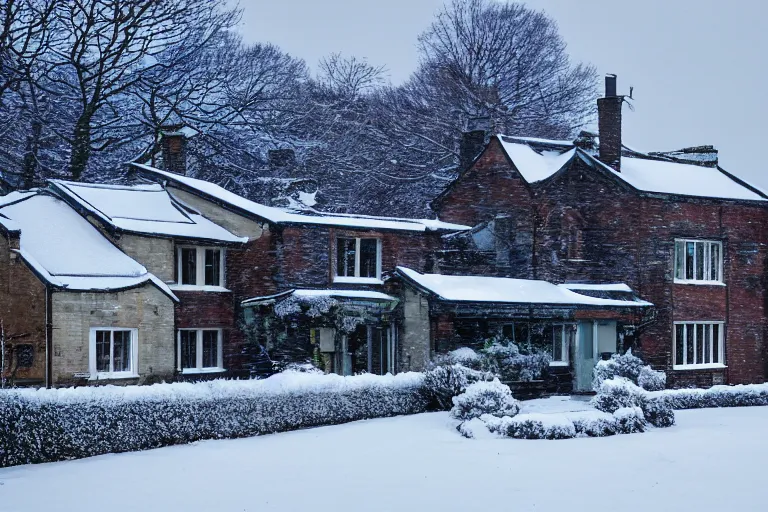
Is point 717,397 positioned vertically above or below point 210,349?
below

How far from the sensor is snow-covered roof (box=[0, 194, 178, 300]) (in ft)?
96.5

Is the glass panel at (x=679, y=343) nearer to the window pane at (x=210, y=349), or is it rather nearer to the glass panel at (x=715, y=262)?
the glass panel at (x=715, y=262)

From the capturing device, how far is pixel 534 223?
37.8 meters

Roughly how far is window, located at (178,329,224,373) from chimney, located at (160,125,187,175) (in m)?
7.39

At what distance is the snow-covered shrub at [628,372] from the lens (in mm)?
32938

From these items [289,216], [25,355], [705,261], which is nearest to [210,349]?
[289,216]

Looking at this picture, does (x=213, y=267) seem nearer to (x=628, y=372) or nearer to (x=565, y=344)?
(x=565, y=344)

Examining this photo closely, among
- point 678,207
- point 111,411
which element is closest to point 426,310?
point 678,207

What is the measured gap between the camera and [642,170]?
40125 mm

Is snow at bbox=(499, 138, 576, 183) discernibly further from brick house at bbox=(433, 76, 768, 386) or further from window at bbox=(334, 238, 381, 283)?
window at bbox=(334, 238, 381, 283)

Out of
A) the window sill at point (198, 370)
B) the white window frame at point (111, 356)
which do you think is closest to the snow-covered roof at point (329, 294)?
the window sill at point (198, 370)

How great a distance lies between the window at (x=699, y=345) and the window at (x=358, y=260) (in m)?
11.3

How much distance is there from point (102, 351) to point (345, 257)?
364 inches

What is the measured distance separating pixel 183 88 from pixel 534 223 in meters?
16.1
